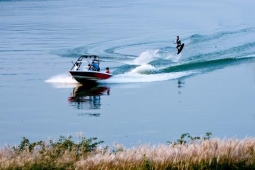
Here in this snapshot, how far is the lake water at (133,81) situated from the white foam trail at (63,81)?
0.25ft

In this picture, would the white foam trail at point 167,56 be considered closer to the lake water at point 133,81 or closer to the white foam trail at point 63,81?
the lake water at point 133,81

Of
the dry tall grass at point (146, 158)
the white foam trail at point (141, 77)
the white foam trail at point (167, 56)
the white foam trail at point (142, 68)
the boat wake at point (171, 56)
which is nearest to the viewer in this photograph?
the dry tall grass at point (146, 158)

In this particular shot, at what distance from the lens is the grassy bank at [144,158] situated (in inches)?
623

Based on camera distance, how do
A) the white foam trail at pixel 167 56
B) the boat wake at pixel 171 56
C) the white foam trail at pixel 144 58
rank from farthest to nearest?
the white foam trail at pixel 167 56 → the white foam trail at pixel 144 58 → the boat wake at pixel 171 56

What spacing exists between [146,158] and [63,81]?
113 ft

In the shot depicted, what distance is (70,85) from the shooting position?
4872 centimetres

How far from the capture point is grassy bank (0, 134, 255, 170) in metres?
15.8

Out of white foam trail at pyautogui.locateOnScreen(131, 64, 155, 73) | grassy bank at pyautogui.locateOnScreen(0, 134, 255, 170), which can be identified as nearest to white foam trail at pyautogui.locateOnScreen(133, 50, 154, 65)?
white foam trail at pyautogui.locateOnScreen(131, 64, 155, 73)

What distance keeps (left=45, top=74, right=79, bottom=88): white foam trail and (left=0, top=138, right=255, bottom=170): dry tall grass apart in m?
31.7

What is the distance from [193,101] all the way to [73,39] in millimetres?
→ 32595

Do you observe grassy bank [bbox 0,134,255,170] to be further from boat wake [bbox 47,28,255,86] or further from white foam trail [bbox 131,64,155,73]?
white foam trail [bbox 131,64,155,73]

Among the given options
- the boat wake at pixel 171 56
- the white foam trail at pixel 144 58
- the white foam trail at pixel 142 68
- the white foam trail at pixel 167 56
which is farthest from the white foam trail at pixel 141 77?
the white foam trail at pixel 167 56

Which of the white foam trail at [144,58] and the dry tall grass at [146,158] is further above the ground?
the white foam trail at [144,58]

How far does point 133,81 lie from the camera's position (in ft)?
163
